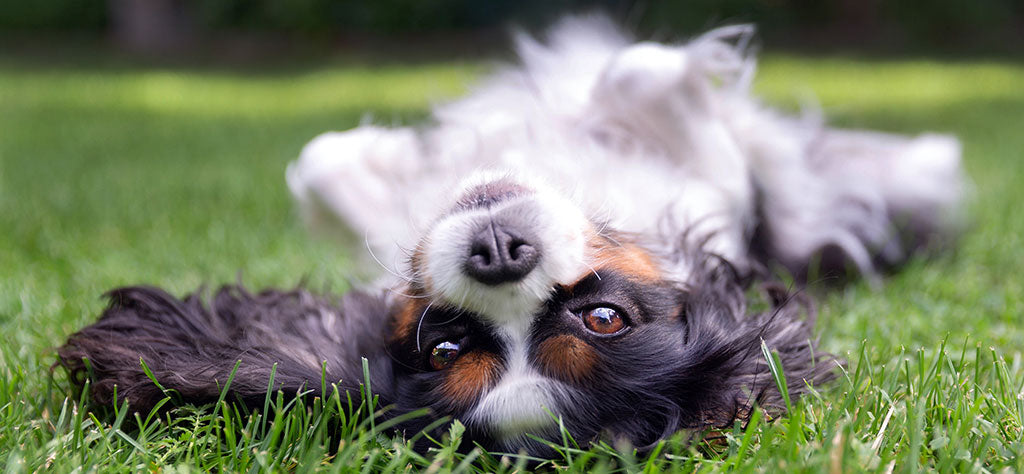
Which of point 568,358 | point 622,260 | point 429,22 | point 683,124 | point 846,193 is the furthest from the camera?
point 429,22

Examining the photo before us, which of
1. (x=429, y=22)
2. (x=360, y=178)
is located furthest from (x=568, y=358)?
(x=429, y=22)

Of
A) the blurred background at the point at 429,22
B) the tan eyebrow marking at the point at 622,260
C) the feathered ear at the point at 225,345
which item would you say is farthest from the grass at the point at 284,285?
the blurred background at the point at 429,22

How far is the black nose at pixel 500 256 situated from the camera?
2.01 metres

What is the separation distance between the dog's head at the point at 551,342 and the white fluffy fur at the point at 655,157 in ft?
1.63

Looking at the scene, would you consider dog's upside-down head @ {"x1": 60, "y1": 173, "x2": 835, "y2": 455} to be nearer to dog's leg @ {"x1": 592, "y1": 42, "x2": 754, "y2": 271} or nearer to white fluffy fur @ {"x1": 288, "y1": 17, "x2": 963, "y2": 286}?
white fluffy fur @ {"x1": 288, "y1": 17, "x2": 963, "y2": 286}

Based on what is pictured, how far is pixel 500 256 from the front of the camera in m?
2.03

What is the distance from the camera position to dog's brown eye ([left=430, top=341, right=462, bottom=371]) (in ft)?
6.97

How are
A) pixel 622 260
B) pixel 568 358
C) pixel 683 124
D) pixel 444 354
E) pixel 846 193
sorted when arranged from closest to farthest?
pixel 568 358
pixel 444 354
pixel 622 260
pixel 683 124
pixel 846 193

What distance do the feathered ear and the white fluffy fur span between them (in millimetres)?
410

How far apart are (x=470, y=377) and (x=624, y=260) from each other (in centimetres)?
53

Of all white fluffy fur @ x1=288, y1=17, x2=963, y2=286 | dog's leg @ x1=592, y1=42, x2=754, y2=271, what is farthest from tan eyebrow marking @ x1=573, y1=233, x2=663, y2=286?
dog's leg @ x1=592, y1=42, x2=754, y2=271

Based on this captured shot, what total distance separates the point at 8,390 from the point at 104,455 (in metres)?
0.48

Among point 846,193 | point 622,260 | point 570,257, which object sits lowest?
point 846,193

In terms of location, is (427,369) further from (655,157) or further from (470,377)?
(655,157)
